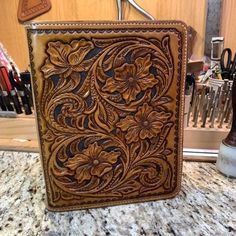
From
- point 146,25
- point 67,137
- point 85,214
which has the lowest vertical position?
point 85,214

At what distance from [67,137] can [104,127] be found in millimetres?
56

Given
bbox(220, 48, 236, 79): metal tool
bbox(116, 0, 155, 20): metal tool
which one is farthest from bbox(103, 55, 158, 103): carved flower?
bbox(116, 0, 155, 20): metal tool

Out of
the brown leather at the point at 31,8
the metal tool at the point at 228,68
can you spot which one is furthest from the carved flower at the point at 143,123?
the brown leather at the point at 31,8

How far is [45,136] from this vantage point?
0.40 metres

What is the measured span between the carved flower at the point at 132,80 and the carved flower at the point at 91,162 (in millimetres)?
89

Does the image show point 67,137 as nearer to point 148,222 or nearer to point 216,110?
point 148,222

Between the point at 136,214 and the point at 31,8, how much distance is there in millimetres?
652

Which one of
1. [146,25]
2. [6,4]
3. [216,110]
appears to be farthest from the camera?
[6,4]

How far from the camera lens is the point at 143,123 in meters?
0.41

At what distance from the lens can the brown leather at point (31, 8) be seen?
0.78 m

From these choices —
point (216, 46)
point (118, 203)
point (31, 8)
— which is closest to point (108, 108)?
point (118, 203)

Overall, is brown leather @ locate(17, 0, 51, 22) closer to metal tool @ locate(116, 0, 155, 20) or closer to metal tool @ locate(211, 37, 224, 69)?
metal tool @ locate(116, 0, 155, 20)

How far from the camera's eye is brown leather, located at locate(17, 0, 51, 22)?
78 centimetres

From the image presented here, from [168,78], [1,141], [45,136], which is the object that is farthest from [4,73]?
[168,78]
